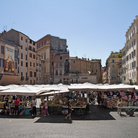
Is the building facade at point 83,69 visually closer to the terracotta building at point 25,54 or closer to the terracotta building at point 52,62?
the terracotta building at point 52,62

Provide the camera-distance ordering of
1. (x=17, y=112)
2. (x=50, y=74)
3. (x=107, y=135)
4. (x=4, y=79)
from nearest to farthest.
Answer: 1. (x=107, y=135)
2. (x=17, y=112)
3. (x=4, y=79)
4. (x=50, y=74)

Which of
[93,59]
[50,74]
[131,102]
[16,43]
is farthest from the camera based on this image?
[93,59]

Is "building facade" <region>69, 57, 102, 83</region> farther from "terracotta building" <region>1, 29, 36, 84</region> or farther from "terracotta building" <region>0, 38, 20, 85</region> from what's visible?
"terracotta building" <region>0, 38, 20, 85</region>

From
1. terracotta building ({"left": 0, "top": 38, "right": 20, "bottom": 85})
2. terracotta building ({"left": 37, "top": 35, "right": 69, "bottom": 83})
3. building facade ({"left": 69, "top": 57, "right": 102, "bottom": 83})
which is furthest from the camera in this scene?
terracotta building ({"left": 37, "top": 35, "right": 69, "bottom": 83})

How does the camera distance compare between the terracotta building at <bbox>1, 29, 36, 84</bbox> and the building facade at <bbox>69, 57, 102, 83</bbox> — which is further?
the building facade at <bbox>69, 57, 102, 83</bbox>

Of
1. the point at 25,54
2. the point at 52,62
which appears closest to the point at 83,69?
the point at 52,62

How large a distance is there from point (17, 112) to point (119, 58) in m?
59.6

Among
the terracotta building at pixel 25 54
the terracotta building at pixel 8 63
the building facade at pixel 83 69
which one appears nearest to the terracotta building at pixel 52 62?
the building facade at pixel 83 69

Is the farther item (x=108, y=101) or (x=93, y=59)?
(x=93, y=59)

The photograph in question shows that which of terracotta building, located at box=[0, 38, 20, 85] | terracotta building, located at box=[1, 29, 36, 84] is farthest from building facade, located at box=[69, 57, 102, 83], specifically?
terracotta building, located at box=[0, 38, 20, 85]

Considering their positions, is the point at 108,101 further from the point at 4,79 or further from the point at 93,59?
the point at 93,59

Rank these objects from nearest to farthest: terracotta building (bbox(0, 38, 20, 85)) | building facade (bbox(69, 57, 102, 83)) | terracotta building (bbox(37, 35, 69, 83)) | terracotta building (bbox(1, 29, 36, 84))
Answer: terracotta building (bbox(0, 38, 20, 85)), terracotta building (bbox(1, 29, 36, 84)), building facade (bbox(69, 57, 102, 83)), terracotta building (bbox(37, 35, 69, 83))

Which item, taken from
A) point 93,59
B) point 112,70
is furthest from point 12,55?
point 93,59

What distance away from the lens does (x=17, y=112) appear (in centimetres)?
1555
